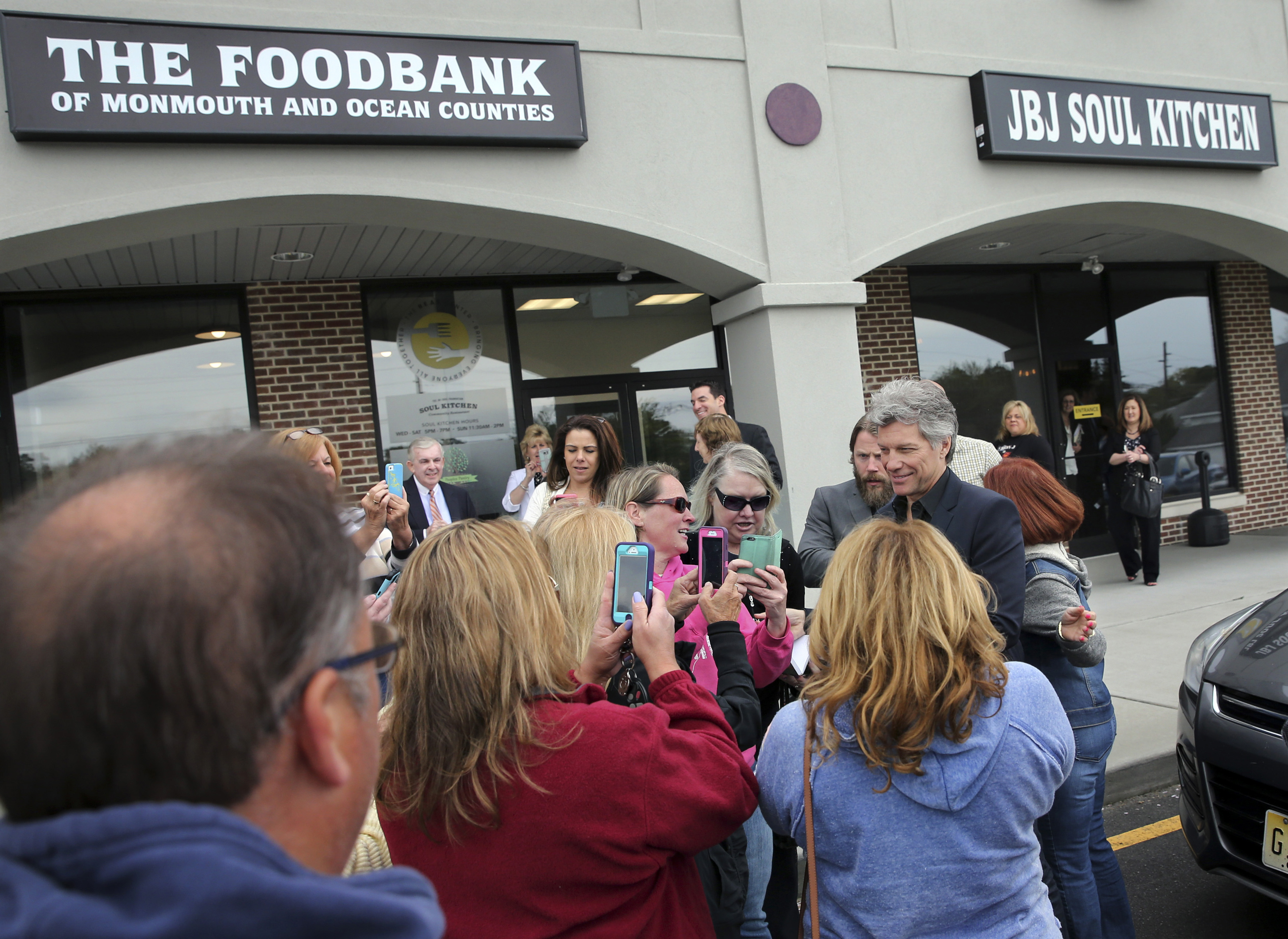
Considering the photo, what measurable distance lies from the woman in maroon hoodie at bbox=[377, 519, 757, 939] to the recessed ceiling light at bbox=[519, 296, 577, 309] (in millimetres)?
7214

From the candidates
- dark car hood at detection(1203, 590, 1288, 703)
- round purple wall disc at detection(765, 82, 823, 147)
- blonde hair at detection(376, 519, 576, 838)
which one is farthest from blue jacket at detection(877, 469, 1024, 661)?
round purple wall disc at detection(765, 82, 823, 147)

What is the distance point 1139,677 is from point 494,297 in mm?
6233

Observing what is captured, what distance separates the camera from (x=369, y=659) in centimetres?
90

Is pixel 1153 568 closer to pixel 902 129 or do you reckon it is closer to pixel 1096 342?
pixel 1096 342

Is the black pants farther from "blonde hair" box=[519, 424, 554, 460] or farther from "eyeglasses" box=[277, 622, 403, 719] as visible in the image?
"eyeglasses" box=[277, 622, 403, 719]

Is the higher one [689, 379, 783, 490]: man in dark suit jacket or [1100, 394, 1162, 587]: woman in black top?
[689, 379, 783, 490]: man in dark suit jacket

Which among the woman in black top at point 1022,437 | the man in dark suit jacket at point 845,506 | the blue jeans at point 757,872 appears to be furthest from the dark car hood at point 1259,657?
the woman in black top at point 1022,437

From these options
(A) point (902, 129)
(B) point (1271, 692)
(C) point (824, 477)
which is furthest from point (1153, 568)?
(B) point (1271, 692)

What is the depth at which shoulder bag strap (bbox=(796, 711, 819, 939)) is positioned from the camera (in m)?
1.86

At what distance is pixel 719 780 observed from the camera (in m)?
1.76

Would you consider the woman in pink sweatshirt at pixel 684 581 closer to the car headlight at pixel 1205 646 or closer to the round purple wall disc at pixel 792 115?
the car headlight at pixel 1205 646

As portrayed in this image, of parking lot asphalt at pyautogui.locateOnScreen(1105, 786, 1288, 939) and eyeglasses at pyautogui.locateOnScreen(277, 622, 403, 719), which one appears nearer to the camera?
eyeglasses at pyautogui.locateOnScreen(277, 622, 403, 719)

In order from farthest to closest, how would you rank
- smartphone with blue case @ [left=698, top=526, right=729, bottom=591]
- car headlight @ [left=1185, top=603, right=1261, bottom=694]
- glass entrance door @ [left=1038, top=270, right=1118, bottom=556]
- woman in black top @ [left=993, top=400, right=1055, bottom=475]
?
glass entrance door @ [left=1038, top=270, right=1118, bottom=556] < woman in black top @ [left=993, top=400, right=1055, bottom=475] < car headlight @ [left=1185, top=603, right=1261, bottom=694] < smartphone with blue case @ [left=698, top=526, right=729, bottom=591]

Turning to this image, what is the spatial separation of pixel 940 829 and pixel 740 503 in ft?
5.79
